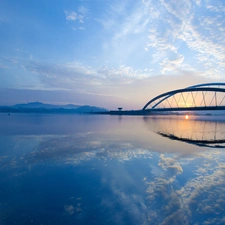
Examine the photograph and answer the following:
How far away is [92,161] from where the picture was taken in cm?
809

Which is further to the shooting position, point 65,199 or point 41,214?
point 65,199

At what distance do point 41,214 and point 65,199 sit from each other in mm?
793

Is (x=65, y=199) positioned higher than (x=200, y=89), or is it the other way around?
(x=200, y=89)

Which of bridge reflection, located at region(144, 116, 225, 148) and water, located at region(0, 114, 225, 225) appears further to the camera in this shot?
bridge reflection, located at region(144, 116, 225, 148)

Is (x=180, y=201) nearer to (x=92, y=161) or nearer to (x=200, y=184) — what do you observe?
(x=200, y=184)

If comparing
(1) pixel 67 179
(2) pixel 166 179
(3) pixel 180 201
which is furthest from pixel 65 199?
(2) pixel 166 179

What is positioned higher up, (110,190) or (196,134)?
(196,134)

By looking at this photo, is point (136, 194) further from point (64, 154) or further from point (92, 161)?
point (64, 154)

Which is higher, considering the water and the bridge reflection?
the bridge reflection

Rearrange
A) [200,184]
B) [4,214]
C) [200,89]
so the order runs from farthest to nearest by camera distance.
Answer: [200,89] < [200,184] < [4,214]

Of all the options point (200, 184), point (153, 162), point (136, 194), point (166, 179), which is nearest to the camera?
point (136, 194)

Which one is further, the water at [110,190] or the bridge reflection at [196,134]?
the bridge reflection at [196,134]

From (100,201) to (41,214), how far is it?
1506 mm

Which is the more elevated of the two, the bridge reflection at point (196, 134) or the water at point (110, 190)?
the bridge reflection at point (196, 134)
